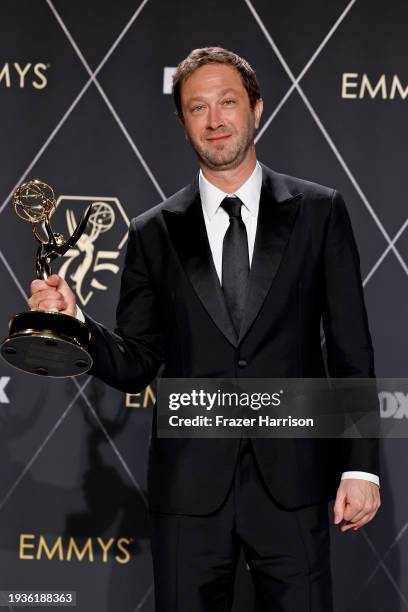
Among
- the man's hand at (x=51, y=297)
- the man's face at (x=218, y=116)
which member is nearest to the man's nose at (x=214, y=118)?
the man's face at (x=218, y=116)

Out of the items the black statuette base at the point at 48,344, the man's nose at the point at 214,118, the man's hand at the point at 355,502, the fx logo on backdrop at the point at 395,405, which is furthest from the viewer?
the fx logo on backdrop at the point at 395,405

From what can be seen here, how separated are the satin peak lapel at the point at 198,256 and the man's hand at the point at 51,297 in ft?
0.92

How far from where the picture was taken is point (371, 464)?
1.91 meters

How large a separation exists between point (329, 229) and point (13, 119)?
116 cm

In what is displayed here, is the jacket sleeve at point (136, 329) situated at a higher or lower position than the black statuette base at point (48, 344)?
higher

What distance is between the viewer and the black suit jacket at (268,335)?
1.90 m

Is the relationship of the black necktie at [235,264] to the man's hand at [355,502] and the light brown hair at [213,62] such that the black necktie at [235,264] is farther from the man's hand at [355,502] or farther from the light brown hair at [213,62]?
the man's hand at [355,502]

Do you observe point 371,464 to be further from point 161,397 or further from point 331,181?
point 331,181

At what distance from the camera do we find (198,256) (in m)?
1.98

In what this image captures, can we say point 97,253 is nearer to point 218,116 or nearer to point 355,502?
point 218,116

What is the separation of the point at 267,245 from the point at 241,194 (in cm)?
15

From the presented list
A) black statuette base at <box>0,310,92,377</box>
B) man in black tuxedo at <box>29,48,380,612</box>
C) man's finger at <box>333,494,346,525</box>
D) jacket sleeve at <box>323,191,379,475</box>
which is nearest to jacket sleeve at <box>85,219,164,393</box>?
man in black tuxedo at <box>29,48,380,612</box>

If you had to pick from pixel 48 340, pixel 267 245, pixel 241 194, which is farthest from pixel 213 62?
pixel 48 340

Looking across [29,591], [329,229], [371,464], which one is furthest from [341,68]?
[29,591]
